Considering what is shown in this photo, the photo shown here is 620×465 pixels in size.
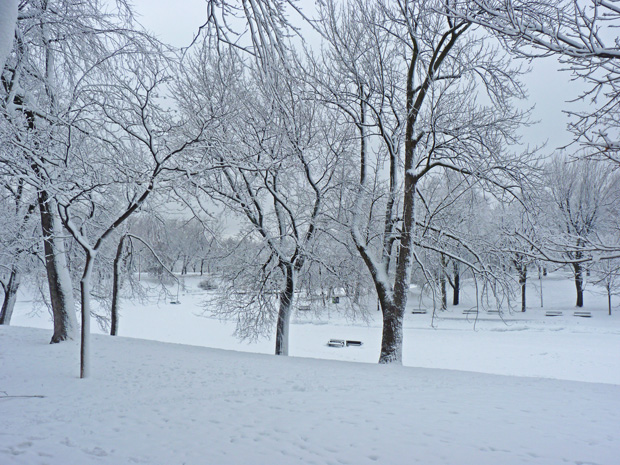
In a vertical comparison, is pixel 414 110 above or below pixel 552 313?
above

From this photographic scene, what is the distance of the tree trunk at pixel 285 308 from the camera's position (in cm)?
1225

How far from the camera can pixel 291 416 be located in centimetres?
518

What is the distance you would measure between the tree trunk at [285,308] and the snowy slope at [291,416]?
3804 mm

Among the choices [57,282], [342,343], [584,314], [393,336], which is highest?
[57,282]

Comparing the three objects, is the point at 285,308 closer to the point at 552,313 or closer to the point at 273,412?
the point at 273,412

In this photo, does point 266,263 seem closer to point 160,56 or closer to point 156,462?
point 160,56

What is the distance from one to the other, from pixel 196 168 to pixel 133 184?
3.86 ft

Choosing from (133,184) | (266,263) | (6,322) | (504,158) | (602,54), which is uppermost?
(504,158)

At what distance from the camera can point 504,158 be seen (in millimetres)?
9375

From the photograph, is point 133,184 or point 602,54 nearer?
point 602,54

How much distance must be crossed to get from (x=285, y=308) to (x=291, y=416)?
7.21 metres

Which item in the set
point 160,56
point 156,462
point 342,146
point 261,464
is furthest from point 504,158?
point 156,462

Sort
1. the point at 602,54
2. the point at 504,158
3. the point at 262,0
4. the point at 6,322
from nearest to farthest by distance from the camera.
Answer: the point at 602,54
the point at 262,0
the point at 504,158
the point at 6,322

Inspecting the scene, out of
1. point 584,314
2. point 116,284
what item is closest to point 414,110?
point 116,284
